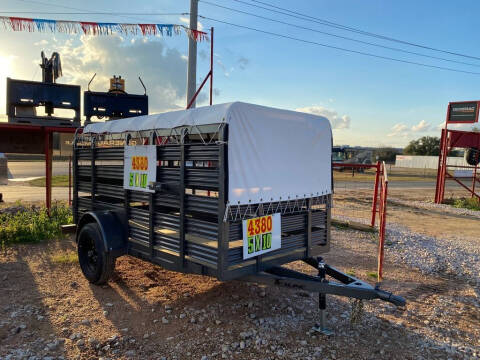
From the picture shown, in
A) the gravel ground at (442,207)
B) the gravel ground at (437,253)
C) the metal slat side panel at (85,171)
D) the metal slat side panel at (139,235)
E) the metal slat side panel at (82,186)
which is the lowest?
the gravel ground at (442,207)

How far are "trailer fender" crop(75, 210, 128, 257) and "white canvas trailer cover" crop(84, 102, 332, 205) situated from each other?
1.13m

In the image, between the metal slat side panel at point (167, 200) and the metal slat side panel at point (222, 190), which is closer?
the metal slat side panel at point (222, 190)

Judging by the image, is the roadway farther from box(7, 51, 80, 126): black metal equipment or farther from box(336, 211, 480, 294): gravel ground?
box(336, 211, 480, 294): gravel ground

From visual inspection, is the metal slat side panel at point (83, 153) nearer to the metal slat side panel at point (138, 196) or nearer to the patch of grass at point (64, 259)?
the metal slat side panel at point (138, 196)

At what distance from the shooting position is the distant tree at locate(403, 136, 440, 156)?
68938mm

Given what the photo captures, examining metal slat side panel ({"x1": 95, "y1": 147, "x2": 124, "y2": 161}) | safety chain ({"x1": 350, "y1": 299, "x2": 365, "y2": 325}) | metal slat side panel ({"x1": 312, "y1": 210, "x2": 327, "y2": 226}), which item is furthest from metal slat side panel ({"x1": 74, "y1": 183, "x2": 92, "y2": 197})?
safety chain ({"x1": 350, "y1": 299, "x2": 365, "y2": 325})

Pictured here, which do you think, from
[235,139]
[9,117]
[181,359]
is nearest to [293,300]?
[181,359]

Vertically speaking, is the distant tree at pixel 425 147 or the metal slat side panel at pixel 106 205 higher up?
the distant tree at pixel 425 147

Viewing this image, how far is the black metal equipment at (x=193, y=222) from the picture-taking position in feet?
11.2

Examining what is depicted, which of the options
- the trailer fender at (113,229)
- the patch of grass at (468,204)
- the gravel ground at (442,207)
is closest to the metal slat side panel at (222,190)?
the trailer fender at (113,229)

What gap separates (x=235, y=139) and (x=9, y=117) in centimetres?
674

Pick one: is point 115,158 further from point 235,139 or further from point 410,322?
point 410,322

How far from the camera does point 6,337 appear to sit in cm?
347

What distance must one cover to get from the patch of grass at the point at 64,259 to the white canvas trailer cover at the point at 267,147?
249 cm
